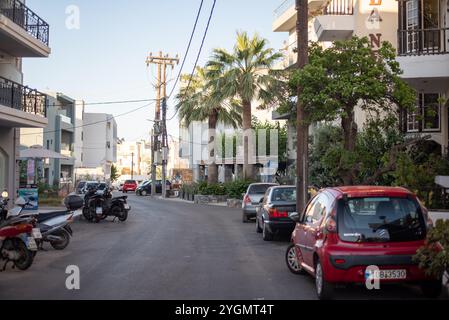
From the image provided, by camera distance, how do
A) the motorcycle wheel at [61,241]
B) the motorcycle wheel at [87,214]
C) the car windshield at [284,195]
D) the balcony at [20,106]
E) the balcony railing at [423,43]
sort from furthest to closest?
the motorcycle wheel at [87,214] < the balcony at [20,106] < the balcony railing at [423,43] < the car windshield at [284,195] < the motorcycle wheel at [61,241]

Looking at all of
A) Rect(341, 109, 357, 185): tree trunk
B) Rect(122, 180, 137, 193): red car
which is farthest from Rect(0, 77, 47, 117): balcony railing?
Rect(122, 180, 137, 193): red car

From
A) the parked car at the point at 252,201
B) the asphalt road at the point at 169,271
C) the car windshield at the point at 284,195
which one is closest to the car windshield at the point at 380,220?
the asphalt road at the point at 169,271

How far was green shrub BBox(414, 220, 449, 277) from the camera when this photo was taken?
7492 mm

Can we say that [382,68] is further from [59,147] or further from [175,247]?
[59,147]

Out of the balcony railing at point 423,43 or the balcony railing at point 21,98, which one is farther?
the balcony railing at point 21,98

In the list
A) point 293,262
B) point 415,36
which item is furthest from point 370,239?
point 415,36

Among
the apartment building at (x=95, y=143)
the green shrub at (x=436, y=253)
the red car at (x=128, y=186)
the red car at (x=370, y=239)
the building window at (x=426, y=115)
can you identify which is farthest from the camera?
the apartment building at (x=95, y=143)

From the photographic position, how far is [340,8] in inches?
1107

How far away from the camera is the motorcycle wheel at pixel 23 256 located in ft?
36.1

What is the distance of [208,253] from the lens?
13.5 meters

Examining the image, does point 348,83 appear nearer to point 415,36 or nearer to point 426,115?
point 415,36

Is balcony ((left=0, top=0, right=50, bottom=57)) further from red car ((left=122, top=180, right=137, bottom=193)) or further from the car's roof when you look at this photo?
red car ((left=122, top=180, right=137, bottom=193))

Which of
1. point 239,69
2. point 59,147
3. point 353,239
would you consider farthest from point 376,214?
point 59,147

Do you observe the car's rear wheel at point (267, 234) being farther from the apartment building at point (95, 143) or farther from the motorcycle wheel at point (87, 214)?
the apartment building at point (95, 143)
